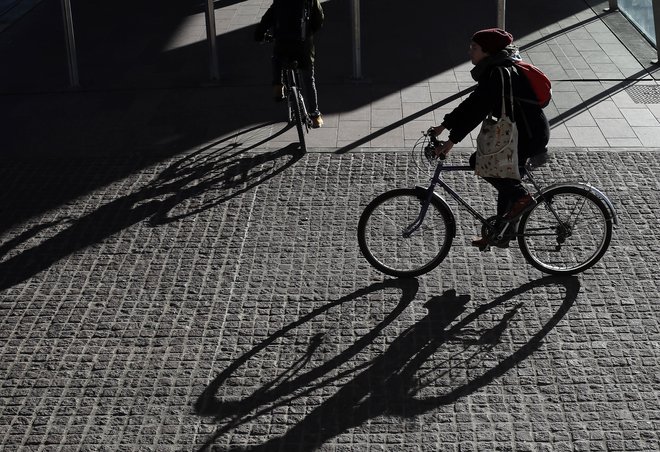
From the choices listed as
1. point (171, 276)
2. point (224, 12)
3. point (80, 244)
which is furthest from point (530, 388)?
point (224, 12)

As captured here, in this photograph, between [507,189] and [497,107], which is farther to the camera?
[507,189]

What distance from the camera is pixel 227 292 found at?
7.38 meters

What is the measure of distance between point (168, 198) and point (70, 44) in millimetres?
3820

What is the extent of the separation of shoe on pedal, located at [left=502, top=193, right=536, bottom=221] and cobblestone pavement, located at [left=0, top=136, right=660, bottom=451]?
446 millimetres

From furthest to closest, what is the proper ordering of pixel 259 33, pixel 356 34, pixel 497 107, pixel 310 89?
1. pixel 356 34
2. pixel 310 89
3. pixel 259 33
4. pixel 497 107

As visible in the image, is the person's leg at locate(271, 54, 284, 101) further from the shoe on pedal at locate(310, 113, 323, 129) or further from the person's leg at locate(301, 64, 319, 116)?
the shoe on pedal at locate(310, 113, 323, 129)

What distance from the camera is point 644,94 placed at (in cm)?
1104

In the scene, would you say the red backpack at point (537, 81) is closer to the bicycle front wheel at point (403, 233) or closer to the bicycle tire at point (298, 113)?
the bicycle front wheel at point (403, 233)

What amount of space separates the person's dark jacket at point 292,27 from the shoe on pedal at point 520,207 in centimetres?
337

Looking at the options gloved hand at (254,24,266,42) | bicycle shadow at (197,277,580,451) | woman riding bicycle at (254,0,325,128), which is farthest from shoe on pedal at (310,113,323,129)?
bicycle shadow at (197,277,580,451)

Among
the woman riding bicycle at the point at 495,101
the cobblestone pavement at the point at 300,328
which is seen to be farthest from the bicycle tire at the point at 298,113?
the woman riding bicycle at the point at 495,101

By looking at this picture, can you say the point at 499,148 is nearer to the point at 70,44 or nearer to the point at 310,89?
the point at 310,89

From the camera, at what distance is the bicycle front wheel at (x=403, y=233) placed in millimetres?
7328

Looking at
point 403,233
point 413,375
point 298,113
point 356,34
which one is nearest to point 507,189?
point 403,233
